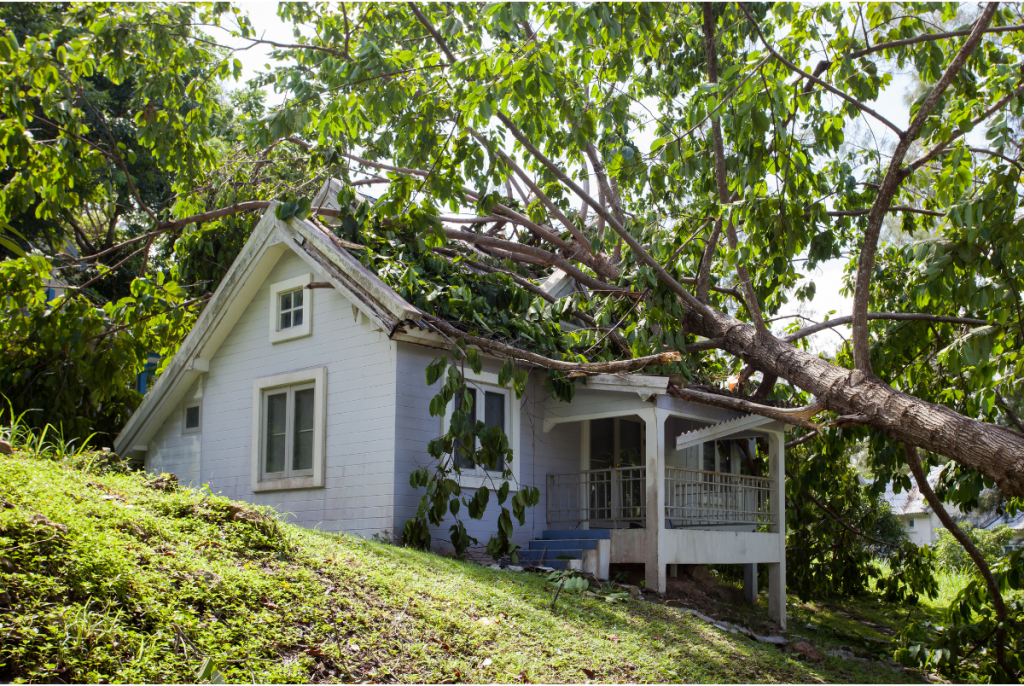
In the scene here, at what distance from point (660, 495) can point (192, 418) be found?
327 inches

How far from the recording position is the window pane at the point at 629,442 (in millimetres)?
14391

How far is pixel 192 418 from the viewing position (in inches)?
561

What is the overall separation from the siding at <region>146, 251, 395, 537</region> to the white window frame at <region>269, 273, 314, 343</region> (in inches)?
3.2

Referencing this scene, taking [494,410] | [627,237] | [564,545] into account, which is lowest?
[564,545]

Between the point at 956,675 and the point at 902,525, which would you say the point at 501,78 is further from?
the point at 902,525

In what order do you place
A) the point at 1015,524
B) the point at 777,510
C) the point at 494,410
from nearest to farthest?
the point at 494,410, the point at 777,510, the point at 1015,524

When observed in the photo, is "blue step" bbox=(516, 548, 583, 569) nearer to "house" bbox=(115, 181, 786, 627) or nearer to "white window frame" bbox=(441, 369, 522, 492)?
"house" bbox=(115, 181, 786, 627)

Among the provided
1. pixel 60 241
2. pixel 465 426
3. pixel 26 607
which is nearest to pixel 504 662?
pixel 26 607

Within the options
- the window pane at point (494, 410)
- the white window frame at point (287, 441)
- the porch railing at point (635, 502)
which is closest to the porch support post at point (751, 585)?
the porch railing at point (635, 502)

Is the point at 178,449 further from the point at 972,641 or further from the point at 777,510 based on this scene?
the point at 972,641

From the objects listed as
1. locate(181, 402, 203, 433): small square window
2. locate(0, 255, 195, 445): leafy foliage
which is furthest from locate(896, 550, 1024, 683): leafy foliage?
locate(0, 255, 195, 445): leafy foliage

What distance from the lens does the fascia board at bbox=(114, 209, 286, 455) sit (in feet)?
42.8

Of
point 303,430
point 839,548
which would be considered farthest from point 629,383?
point 839,548

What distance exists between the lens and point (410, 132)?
9.95 meters
